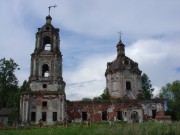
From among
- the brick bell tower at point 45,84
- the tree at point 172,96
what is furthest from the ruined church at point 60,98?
the tree at point 172,96

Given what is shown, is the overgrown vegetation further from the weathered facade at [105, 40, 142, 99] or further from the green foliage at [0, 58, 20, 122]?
the weathered facade at [105, 40, 142, 99]

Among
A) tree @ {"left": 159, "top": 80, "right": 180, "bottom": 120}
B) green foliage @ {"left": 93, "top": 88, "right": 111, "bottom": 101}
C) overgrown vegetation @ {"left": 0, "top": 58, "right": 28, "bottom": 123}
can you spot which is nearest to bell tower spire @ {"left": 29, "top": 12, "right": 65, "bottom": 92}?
green foliage @ {"left": 93, "top": 88, "right": 111, "bottom": 101}

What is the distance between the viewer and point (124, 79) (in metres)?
36.7

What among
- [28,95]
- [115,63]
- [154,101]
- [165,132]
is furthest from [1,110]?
[165,132]

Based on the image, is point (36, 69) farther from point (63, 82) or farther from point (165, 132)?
point (165, 132)

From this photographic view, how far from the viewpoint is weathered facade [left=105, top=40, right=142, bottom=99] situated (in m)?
36.2

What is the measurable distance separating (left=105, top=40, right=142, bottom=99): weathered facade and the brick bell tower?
765 centimetres

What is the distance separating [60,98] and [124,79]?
386 inches

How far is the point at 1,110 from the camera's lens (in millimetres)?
38969

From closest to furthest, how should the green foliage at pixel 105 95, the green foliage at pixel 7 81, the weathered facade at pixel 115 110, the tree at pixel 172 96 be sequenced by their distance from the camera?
1. the weathered facade at pixel 115 110
2. the green foliage at pixel 105 95
3. the tree at pixel 172 96
4. the green foliage at pixel 7 81

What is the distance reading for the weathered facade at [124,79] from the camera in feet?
119

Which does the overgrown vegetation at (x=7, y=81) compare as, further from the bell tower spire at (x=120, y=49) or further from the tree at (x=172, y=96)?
the tree at (x=172, y=96)

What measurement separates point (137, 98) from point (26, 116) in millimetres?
13759

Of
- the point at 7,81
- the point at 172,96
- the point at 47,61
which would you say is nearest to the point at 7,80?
the point at 7,81
